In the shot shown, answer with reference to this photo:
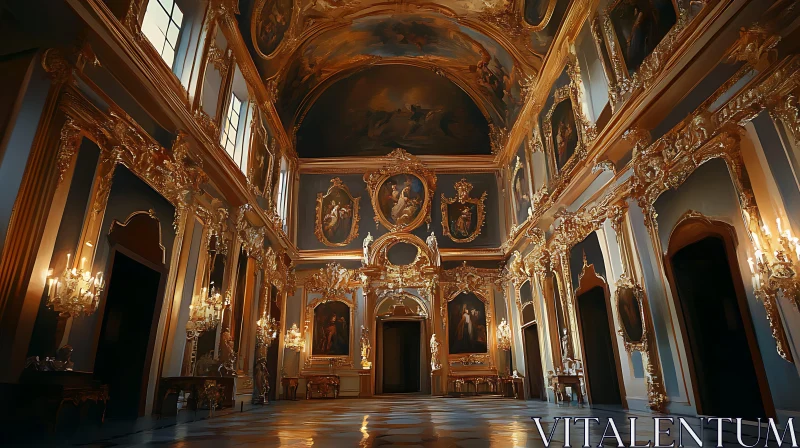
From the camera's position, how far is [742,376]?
666 centimetres

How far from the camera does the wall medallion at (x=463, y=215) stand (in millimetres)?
16688

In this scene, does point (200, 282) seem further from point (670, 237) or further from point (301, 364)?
point (670, 237)

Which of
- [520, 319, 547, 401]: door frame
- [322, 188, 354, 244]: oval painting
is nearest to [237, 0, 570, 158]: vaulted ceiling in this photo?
[322, 188, 354, 244]: oval painting

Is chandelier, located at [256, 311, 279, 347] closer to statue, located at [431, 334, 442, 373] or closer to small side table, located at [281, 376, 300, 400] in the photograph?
small side table, located at [281, 376, 300, 400]

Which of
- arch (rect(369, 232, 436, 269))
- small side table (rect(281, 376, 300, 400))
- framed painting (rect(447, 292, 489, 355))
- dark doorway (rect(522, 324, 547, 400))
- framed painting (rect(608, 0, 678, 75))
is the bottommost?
small side table (rect(281, 376, 300, 400))

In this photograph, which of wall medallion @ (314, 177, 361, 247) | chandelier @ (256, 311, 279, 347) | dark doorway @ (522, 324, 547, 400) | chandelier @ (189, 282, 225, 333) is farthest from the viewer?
wall medallion @ (314, 177, 361, 247)

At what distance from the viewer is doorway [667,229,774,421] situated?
6.46m

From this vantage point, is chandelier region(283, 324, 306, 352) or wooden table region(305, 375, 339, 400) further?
chandelier region(283, 324, 306, 352)

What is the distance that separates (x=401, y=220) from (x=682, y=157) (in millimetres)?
10929

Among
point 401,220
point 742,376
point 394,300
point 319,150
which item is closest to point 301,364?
point 394,300

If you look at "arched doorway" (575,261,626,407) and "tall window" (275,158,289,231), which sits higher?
"tall window" (275,158,289,231)

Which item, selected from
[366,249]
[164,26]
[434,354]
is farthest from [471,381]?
[164,26]

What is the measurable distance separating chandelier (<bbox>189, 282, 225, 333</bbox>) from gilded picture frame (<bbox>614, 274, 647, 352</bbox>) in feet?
24.3

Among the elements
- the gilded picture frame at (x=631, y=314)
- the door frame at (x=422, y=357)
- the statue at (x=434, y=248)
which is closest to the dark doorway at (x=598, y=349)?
the gilded picture frame at (x=631, y=314)
